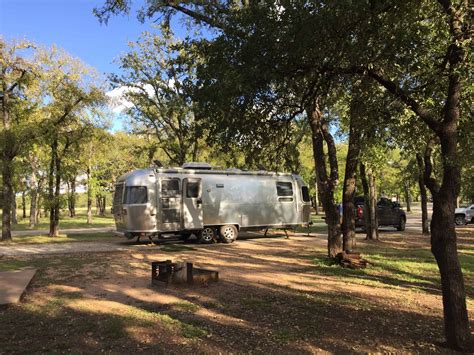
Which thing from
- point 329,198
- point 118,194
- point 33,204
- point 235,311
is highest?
point 118,194

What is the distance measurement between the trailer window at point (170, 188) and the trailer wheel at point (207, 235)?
1911mm

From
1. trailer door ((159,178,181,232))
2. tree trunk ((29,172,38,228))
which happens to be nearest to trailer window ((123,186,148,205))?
trailer door ((159,178,181,232))

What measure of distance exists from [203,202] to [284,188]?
4356 millimetres

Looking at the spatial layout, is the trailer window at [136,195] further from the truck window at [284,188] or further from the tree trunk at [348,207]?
the tree trunk at [348,207]

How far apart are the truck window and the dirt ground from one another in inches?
347

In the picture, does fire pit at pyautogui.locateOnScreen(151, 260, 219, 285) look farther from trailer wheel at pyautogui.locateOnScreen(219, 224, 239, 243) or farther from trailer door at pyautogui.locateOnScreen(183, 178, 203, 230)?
trailer wheel at pyautogui.locateOnScreen(219, 224, 239, 243)

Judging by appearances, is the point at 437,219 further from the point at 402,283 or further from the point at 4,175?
the point at 4,175

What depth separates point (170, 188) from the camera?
17094 mm

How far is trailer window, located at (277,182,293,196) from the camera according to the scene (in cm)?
2017

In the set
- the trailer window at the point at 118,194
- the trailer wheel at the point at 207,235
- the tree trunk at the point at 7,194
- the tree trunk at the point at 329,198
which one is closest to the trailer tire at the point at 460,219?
the trailer wheel at the point at 207,235

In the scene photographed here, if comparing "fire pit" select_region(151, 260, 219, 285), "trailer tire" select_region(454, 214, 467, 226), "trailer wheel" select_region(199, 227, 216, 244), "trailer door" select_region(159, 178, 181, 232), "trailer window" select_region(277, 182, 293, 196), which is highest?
"trailer window" select_region(277, 182, 293, 196)

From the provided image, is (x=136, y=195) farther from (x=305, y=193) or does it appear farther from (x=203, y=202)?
(x=305, y=193)

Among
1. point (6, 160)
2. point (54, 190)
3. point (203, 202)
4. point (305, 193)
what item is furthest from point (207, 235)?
point (6, 160)

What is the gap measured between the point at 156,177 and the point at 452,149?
12.6 m
